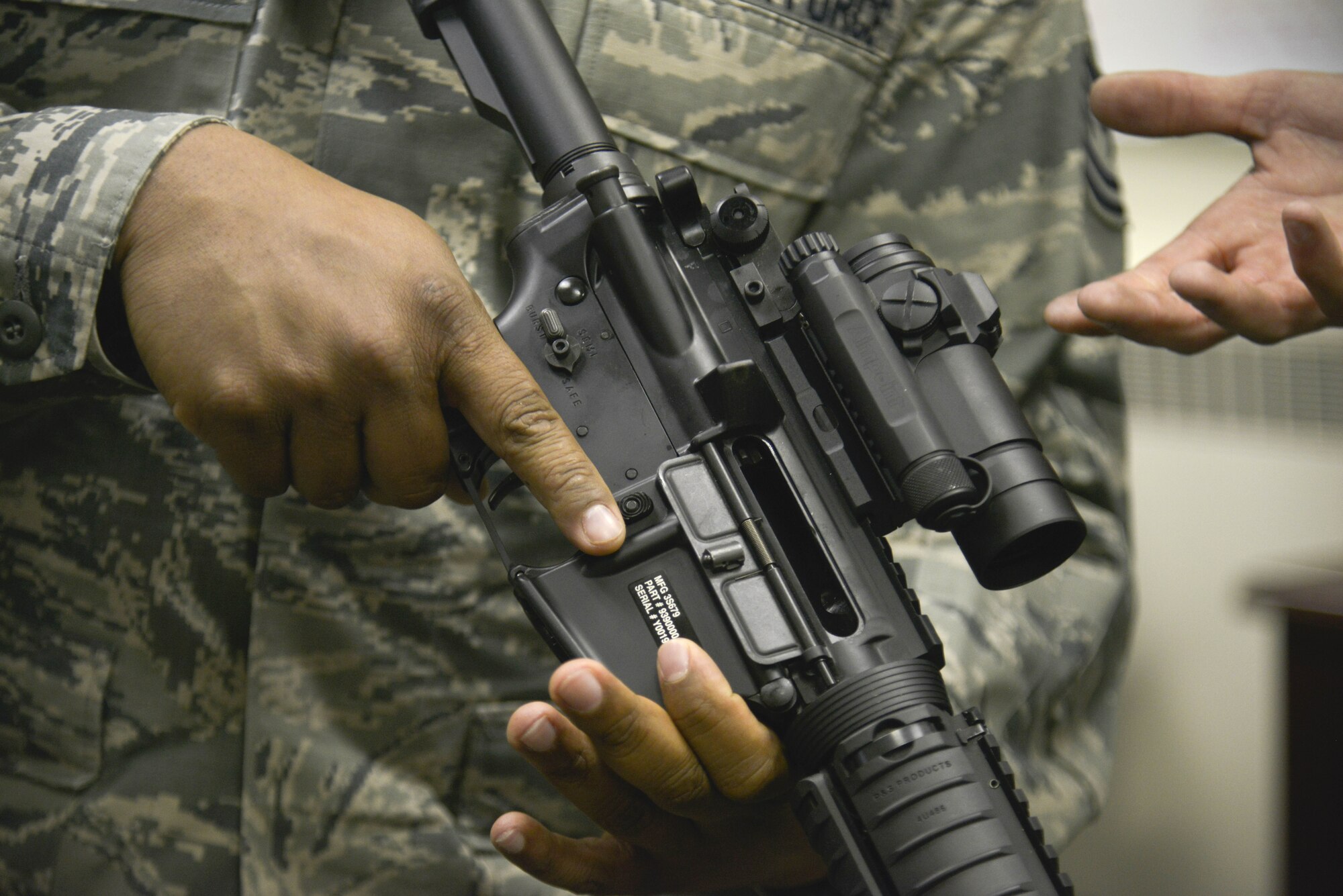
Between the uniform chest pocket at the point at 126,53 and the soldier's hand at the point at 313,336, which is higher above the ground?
the uniform chest pocket at the point at 126,53

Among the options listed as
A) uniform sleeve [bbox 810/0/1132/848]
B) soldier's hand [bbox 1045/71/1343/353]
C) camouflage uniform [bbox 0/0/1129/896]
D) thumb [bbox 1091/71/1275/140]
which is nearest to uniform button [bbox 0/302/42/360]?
camouflage uniform [bbox 0/0/1129/896]

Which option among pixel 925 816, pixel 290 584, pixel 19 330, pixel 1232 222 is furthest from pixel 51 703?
pixel 1232 222

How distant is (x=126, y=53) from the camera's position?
29.7 inches

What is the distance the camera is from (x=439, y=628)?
2.68ft

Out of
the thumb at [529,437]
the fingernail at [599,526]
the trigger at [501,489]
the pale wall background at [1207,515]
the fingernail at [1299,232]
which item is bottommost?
the pale wall background at [1207,515]

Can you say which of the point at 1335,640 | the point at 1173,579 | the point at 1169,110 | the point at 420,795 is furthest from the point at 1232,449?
the point at 420,795

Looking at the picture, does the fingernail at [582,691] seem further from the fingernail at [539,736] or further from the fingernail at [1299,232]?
the fingernail at [1299,232]

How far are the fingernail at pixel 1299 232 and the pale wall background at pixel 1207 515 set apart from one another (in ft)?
3.35

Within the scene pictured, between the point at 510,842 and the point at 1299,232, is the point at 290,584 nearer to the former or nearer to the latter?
the point at 510,842

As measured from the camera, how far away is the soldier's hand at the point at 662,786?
574 millimetres

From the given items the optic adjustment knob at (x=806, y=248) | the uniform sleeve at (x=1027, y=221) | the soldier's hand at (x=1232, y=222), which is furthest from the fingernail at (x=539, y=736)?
the soldier's hand at (x=1232, y=222)

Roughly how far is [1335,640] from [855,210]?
690 millimetres

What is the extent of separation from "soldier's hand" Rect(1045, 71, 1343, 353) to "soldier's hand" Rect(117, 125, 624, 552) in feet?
1.70

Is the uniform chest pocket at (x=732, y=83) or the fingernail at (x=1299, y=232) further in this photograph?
the uniform chest pocket at (x=732, y=83)
